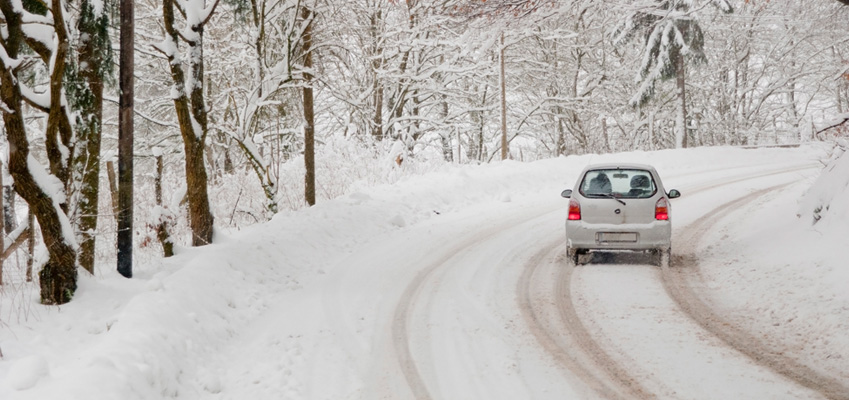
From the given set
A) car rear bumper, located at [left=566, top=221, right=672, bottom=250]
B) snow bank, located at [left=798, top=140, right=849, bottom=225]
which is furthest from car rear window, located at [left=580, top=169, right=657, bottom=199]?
snow bank, located at [left=798, top=140, right=849, bottom=225]

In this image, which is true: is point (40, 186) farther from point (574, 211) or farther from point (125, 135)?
point (574, 211)

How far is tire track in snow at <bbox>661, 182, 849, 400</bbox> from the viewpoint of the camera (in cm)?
489

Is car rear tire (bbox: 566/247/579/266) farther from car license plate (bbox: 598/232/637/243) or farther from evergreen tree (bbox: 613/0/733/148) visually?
evergreen tree (bbox: 613/0/733/148)

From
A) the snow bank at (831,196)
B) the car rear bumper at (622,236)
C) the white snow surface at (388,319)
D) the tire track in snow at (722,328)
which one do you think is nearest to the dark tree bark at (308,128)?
the white snow surface at (388,319)

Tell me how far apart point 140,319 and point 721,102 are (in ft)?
132

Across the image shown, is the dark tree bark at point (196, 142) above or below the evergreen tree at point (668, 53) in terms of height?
below

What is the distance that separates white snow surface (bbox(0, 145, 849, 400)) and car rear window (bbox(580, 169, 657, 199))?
45.7 inches

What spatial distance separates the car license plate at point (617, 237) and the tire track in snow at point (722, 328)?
673 mm

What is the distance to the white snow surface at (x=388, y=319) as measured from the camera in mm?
4922

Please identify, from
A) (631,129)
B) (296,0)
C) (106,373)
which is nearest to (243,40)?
(296,0)

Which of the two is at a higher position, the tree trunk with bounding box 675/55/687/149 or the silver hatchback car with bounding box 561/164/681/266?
the tree trunk with bounding box 675/55/687/149

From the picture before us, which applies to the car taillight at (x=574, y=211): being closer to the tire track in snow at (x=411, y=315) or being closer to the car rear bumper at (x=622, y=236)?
the car rear bumper at (x=622, y=236)

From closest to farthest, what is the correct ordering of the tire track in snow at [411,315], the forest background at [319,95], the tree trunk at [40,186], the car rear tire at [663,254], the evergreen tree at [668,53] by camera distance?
the tire track in snow at [411,315], the tree trunk at [40,186], the forest background at [319,95], the car rear tire at [663,254], the evergreen tree at [668,53]

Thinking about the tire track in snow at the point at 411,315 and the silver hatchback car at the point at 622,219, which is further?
the silver hatchback car at the point at 622,219
